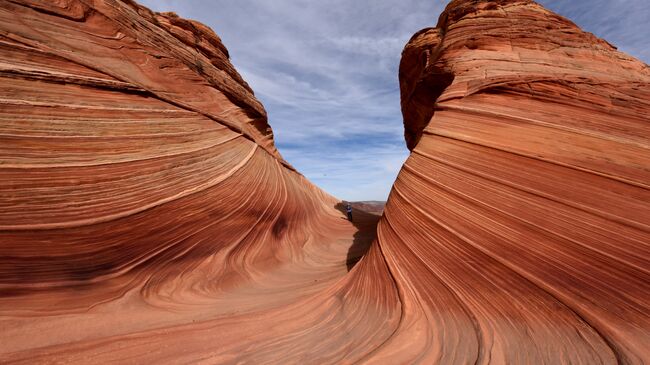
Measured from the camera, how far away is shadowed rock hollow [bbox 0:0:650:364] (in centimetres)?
194

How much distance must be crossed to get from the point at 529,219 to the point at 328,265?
Result: 2.88m

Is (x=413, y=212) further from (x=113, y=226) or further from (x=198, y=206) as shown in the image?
(x=113, y=226)

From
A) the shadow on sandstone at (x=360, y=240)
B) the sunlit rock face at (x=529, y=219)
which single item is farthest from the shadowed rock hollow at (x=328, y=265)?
the shadow on sandstone at (x=360, y=240)

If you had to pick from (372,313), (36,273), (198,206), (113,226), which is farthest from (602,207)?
(36,273)

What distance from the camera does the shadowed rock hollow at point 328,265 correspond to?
194 cm

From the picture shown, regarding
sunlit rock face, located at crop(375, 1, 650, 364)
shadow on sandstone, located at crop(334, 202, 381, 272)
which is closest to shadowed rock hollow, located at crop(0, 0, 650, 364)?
sunlit rock face, located at crop(375, 1, 650, 364)

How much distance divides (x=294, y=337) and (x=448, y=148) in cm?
258

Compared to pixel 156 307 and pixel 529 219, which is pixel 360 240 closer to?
pixel 529 219

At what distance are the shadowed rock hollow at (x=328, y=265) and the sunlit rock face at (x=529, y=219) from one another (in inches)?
0.6

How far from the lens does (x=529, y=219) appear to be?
2371 millimetres

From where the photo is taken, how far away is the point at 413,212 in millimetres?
3191

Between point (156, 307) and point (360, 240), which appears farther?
point (360, 240)

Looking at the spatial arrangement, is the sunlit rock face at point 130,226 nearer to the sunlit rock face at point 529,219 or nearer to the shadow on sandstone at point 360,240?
the shadow on sandstone at point 360,240

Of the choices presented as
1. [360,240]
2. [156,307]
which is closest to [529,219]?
[156,307]
